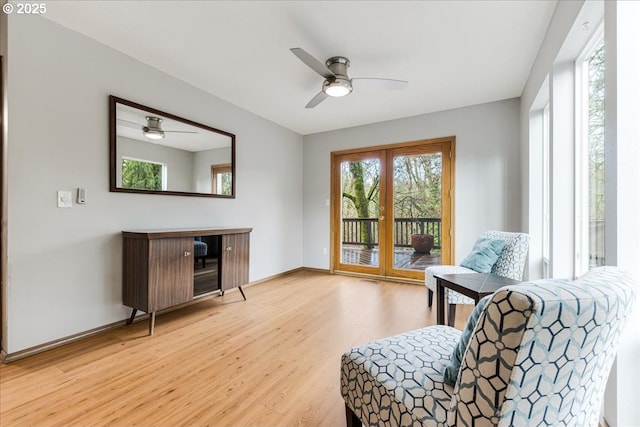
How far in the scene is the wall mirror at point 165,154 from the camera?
8.21 feet

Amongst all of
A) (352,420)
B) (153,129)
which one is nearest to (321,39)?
(153,129)

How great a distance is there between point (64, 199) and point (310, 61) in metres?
2.22

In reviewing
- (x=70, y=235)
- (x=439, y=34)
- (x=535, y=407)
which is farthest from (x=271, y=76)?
(x=535, y=407)

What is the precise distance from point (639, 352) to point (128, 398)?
250cm

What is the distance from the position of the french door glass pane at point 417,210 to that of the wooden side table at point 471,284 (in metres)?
1.82

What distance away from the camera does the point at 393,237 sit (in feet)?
14.1

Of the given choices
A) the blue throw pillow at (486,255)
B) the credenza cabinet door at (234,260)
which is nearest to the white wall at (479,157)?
the blue throw pillow at (486,255)

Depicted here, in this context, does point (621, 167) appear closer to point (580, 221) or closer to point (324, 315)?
point (580, 221)

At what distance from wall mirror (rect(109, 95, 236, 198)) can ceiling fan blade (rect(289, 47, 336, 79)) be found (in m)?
1.61

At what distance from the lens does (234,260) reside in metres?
3.14

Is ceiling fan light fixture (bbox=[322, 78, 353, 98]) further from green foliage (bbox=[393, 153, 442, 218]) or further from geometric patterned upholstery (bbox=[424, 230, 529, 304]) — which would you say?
geometric patterned upholstery (bbox=[424, 230, 529, 304])

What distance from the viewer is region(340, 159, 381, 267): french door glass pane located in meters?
4.49

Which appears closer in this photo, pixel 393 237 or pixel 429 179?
pixel 429 179

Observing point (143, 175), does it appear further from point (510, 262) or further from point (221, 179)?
point (510, 262)
